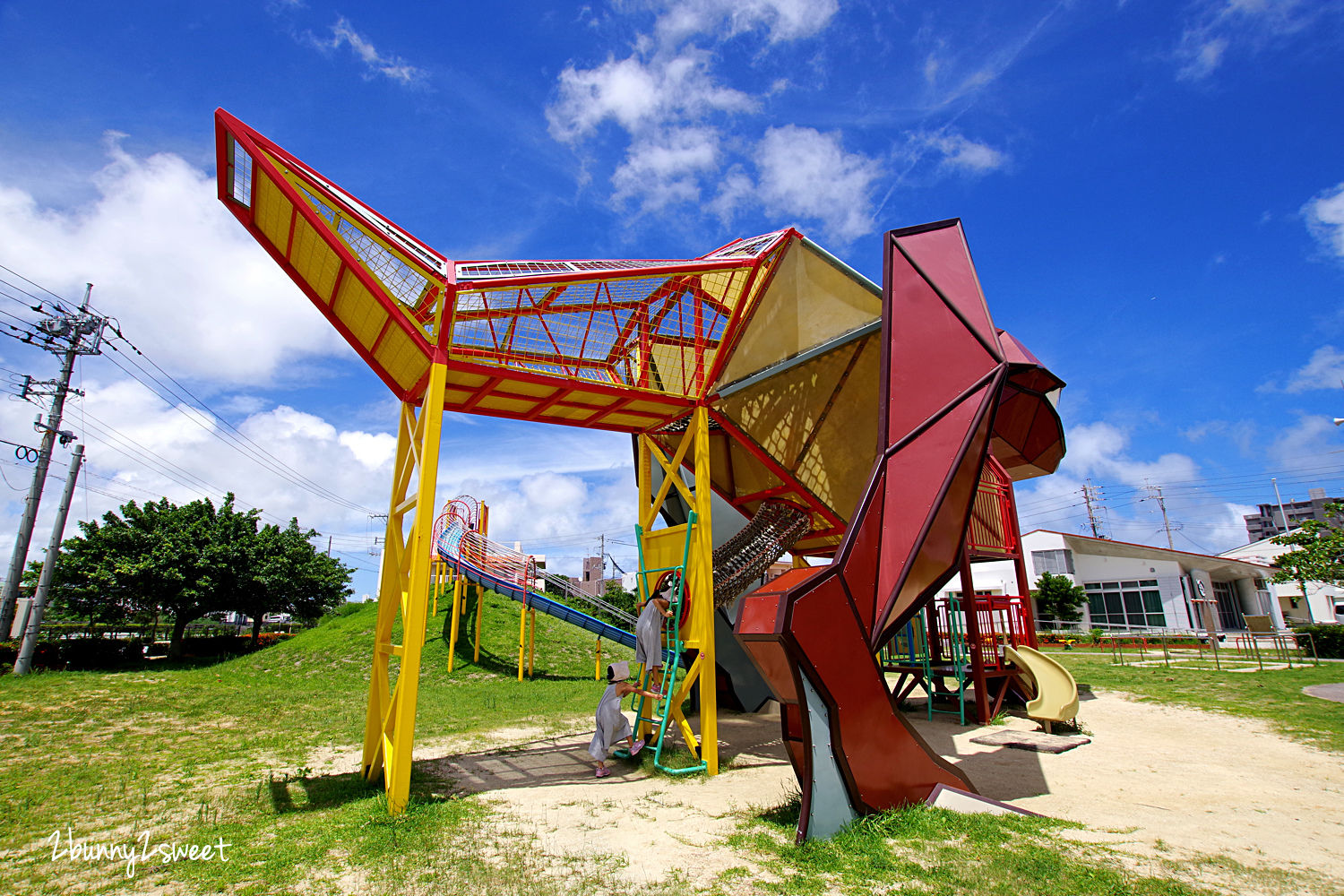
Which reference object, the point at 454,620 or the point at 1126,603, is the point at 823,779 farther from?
the point at 1126,603

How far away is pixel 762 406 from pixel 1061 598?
33.2 meters

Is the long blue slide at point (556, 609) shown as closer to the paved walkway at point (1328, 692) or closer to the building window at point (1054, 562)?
the paved walkway at point (1328, 692)

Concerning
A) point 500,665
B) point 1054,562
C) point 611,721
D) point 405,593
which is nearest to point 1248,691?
point 611,721

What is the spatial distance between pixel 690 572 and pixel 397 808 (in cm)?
485

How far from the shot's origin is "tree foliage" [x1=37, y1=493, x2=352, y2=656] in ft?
71.8

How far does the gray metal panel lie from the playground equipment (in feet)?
0.05

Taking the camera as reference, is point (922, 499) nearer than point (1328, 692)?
Yes

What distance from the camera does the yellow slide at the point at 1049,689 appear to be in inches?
445

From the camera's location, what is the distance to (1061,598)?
119 ft

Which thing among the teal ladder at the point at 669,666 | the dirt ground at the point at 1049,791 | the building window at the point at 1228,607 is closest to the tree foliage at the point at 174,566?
the dirt ground at the point at 1049,791

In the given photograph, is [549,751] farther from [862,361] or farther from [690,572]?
[862,361]

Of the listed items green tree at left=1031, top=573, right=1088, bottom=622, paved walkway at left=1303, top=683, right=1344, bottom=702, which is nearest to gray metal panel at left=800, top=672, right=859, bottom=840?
paved walkway at left=1303, top=683, right=1344, bottom=702

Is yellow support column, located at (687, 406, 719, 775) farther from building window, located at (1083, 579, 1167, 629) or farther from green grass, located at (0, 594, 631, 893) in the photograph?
building window, located at (1083, 579, 1167, 629)

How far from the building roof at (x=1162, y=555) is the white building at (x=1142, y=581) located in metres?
0.04
